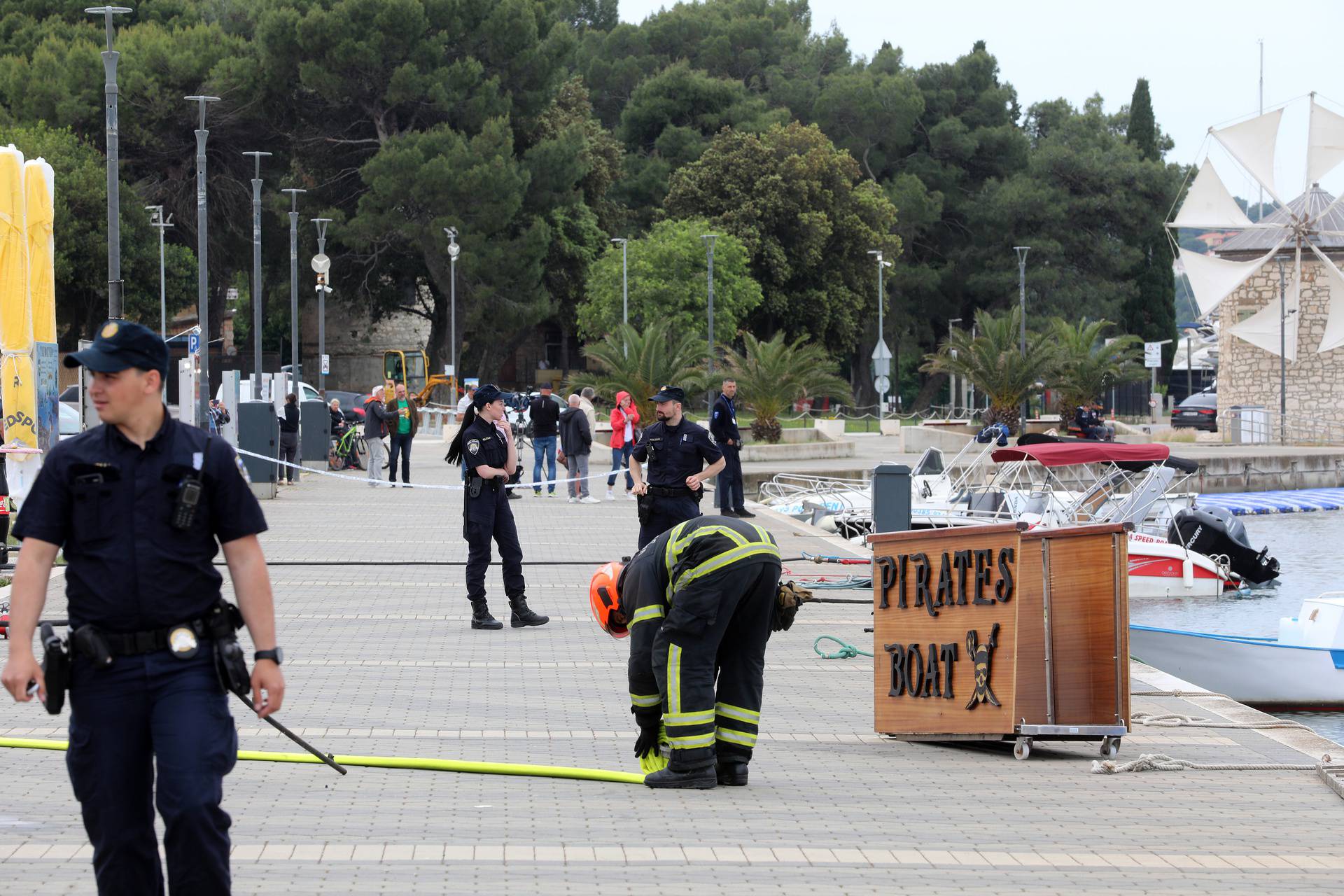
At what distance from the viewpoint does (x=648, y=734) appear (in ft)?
24.0

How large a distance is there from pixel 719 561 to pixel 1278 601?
19.2 m

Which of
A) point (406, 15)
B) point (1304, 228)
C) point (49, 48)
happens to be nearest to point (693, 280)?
point (406, 15)

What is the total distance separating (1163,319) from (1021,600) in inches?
3150

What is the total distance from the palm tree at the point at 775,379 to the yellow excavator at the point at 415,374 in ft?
70.0

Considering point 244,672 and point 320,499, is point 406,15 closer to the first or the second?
point 320,499

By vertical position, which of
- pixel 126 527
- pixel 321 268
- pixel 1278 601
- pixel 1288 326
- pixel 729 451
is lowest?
pixel 1278 601

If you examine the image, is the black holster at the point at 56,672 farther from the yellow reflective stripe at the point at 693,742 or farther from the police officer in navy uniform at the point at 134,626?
the yellow reflective stripe at the point at 693,742

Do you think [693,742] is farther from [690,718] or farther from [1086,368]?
[1086,368]

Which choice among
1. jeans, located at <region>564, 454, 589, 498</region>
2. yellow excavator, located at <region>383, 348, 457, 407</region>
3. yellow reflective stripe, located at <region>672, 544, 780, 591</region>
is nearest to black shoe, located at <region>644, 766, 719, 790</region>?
yellow reflective stripe, located at <region>672, 544, 780, 591</region>

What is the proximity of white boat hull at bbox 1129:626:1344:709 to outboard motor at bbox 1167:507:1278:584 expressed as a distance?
33.7 ft

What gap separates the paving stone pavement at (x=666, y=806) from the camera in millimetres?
5723

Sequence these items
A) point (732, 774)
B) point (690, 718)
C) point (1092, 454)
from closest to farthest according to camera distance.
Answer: point (690, 718) < point (732, 774) < point (1092, 454)

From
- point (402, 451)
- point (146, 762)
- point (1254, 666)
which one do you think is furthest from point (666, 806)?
point (402, 451)

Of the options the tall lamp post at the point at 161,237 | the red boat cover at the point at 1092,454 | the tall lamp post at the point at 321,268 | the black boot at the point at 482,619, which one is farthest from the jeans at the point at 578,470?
the tall lamp post at the point at 161,237
